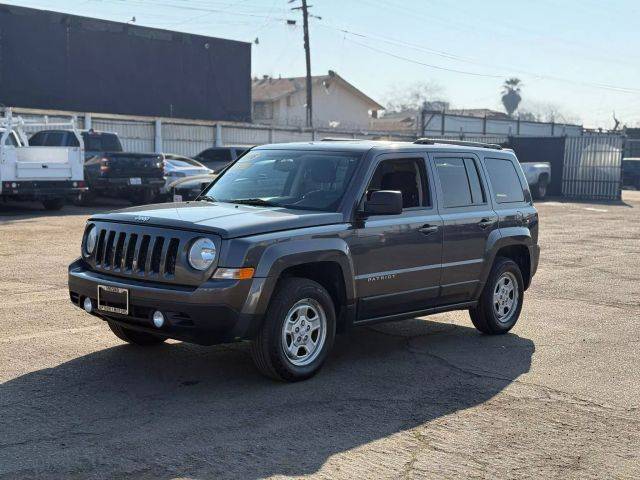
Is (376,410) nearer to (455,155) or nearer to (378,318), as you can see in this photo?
(378,318)

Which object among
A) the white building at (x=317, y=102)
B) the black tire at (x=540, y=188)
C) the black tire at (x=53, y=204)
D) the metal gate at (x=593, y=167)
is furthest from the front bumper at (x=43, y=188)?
the white building at (x=317, y=102)

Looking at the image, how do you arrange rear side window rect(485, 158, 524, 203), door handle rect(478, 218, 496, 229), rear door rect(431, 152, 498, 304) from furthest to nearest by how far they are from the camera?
rear side window rect(485, 158, 524, 203)
door handle rect(478, 218, 496, 229)
rear door rect(431, 152, 498, 304)

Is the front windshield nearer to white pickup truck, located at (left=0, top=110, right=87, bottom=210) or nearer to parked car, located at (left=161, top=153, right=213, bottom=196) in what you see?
white pickup truck, located at (left=0, top=110, right=87, bottom=210)

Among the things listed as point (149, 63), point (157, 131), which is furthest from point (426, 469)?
point (149, 63)

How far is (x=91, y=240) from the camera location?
667cm

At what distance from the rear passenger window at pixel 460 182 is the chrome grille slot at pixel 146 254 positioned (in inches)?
104

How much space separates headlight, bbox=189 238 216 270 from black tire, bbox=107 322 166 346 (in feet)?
4.89

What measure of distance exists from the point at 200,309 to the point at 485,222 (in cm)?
333

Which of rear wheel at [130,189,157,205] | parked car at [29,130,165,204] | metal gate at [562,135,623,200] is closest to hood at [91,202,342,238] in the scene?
parked car at [29,130,165,204]

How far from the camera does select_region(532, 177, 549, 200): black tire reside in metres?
33.0

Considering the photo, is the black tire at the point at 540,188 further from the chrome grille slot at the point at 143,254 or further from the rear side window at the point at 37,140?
the chrome grille slot at the point at 143,254

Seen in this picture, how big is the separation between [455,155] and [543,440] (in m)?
3.35

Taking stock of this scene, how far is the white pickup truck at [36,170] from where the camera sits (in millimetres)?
18620

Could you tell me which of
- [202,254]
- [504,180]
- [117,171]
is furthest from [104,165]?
[202,254]
